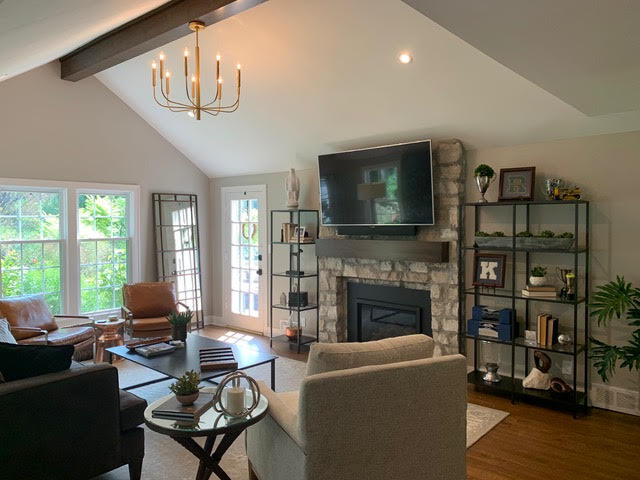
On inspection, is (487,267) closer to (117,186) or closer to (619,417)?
(619,417)

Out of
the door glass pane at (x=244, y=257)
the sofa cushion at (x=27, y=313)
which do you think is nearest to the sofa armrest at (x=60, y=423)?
the sofa cushion at (x=27, y=313)

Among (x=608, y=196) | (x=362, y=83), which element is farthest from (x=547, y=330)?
(x=362, y=83)

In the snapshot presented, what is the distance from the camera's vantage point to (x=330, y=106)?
4.95 m

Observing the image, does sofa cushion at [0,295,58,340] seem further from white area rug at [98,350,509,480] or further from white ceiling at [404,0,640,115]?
white ceiling at [404,0,640,115]

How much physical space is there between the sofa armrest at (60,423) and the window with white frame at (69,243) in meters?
3.36

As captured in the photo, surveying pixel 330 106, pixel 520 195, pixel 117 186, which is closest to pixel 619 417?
pixel 520 195

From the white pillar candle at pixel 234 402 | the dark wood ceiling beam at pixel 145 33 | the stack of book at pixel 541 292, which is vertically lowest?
the white pillar candle at pixel 234 402

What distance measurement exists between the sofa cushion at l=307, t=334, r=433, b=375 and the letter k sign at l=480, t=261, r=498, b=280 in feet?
6.63

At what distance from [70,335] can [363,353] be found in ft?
11.6

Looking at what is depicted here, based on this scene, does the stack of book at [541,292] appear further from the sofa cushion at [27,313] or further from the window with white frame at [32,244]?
the window with white frame at [32,244]

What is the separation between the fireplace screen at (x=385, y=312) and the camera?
519 centimetres

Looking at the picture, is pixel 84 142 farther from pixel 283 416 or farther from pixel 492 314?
pixel 492 314

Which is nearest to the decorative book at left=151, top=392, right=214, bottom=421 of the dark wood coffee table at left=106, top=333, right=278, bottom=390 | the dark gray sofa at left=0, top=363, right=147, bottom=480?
the dark gray sofa at left=0, top=363, right=147, bottom=480

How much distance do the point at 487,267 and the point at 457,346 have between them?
2.77ft
